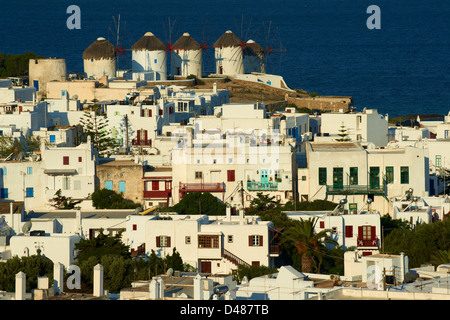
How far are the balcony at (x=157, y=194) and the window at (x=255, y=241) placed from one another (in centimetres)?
959

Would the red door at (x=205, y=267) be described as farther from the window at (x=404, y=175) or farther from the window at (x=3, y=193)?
the window at (x=3, y=193)

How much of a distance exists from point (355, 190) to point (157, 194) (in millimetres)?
7791

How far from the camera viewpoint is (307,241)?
45.1 metres

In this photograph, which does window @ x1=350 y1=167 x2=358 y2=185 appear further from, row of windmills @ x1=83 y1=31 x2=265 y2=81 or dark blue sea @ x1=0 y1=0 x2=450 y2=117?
dark blue sea @ x1=0 y1=0 x2=450 y2=117

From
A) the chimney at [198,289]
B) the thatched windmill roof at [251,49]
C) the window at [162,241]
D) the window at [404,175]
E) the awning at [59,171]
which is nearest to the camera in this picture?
the chimney at [198,289]

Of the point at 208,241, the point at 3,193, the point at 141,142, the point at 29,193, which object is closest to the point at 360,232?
the point at 208,241

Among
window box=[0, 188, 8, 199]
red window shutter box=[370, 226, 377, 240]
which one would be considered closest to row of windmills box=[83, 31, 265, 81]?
window box=[0, 188, 8, 199]

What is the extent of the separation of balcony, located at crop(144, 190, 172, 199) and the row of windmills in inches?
1191

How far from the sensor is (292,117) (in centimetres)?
6625

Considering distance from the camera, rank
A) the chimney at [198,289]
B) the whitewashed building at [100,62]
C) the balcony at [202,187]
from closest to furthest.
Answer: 1. the chimney at [198,289]
2. the balcony at [202,187]
3. the whitewashed building at [100,62]

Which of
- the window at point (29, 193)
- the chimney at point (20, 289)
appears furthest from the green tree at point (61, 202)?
the chimney at point (20, 289)

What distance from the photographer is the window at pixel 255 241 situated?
4534 cm

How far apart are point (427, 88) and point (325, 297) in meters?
92.8

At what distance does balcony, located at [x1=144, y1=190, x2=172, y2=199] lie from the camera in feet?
179
